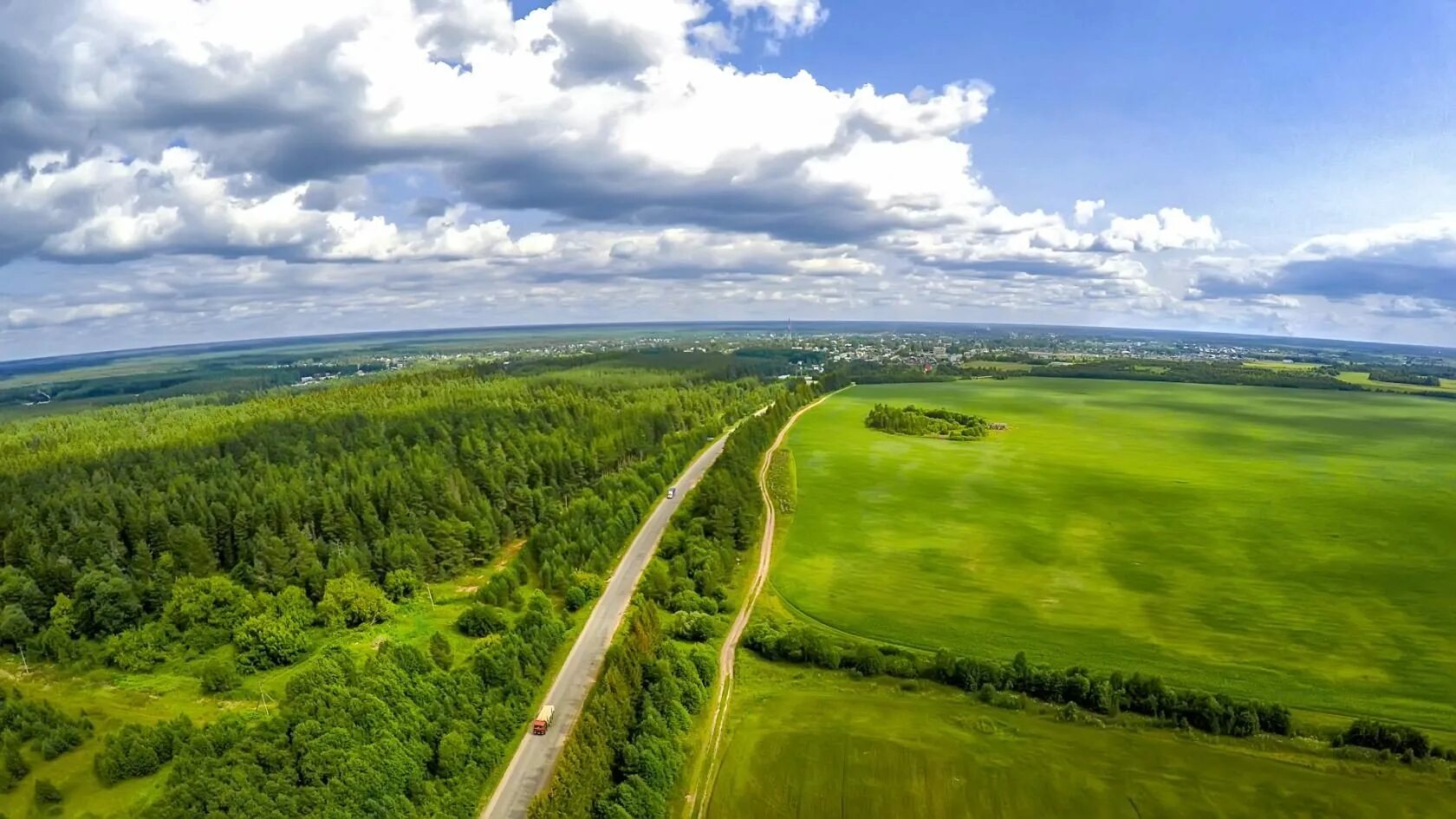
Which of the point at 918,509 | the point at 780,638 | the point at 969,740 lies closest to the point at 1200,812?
the point at 969,740

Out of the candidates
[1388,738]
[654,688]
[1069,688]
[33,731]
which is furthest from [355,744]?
[1388,738]

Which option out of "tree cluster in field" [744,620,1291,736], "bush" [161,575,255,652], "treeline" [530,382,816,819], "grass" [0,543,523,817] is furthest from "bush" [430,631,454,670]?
"bush" [161,575,255,652]

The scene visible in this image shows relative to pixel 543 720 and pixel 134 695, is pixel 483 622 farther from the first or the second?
pixel 134 695

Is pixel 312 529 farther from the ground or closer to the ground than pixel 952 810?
farther from the ground

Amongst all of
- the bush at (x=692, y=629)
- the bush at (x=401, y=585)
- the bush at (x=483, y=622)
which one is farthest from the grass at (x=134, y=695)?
the bush at (x=692, y=629)

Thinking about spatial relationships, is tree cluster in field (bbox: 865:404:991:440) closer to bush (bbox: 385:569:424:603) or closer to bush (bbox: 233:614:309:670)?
A: bush (bbox: 385:569:424:603)

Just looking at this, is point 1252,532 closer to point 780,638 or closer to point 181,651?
point 780,638

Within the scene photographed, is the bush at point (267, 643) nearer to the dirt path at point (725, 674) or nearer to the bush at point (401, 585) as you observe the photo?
the bush at point (401, 585)
